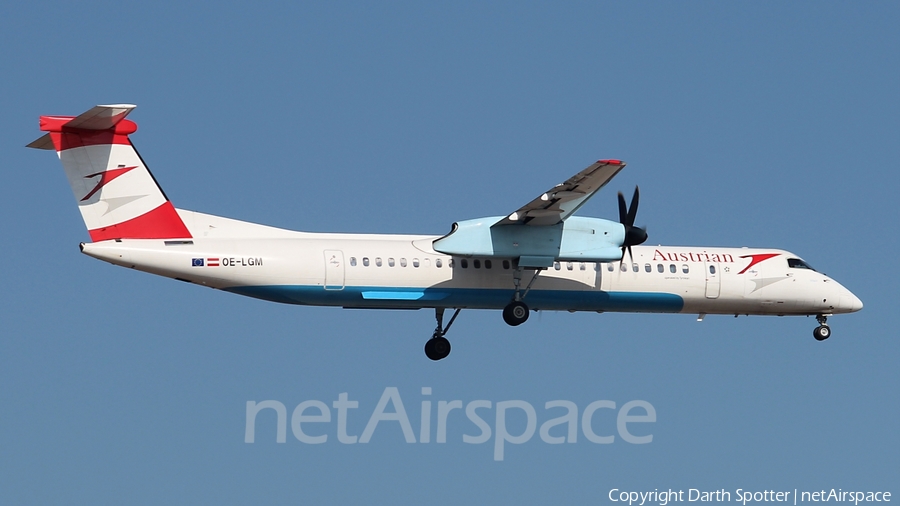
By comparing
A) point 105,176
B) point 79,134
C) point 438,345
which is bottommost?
point 438,345

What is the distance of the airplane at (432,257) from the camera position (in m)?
25.4

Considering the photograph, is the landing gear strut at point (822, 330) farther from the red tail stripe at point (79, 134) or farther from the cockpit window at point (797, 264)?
the red tail stripe at point (79, 134)

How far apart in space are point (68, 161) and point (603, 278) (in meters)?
12.2

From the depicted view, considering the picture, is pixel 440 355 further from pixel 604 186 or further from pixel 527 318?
pixel 604 186

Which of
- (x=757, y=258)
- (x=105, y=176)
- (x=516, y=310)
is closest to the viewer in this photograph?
(x=105, y=176)

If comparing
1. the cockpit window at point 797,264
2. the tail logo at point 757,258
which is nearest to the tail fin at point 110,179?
the tail logo at point 757,258

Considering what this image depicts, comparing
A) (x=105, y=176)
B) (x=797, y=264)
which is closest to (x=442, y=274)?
(x=105, y=176)

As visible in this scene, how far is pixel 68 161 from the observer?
25016 millimetres

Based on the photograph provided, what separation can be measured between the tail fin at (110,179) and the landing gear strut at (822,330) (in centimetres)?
1553

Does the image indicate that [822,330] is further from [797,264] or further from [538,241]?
[538,241]

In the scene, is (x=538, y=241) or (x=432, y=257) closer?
(x=538, y=241)

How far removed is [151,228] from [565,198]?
28.6ft

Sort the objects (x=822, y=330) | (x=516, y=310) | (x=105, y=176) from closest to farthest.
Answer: (x=105, y=176) < (x=516, y=310) < (x=822, y=330)

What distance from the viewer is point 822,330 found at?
100.0 feet
